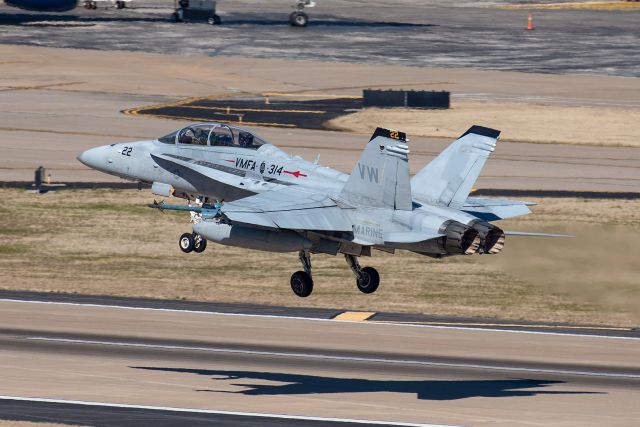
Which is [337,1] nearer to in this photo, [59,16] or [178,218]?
[59,16]

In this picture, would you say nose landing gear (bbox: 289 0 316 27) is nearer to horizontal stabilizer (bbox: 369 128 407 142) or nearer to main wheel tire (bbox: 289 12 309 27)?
main wheel tire (bbox: 289 12 309 27)

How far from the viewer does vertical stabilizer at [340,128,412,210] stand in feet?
145

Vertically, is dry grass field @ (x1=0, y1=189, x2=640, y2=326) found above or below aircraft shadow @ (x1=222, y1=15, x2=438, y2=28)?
below

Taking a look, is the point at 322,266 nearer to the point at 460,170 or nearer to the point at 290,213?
the point at 290,213

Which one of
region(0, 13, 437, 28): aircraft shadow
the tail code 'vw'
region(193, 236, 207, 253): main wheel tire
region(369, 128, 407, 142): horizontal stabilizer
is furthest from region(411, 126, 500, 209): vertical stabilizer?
region(0, 13, 437, 28): aircraft shadow

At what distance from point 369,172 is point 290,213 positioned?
313 cm

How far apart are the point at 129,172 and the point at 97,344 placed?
7066 millimetres

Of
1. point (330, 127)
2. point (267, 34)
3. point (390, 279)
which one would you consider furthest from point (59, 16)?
point (390, 279)

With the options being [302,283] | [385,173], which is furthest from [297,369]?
[385,173]

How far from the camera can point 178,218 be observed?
75.4 meters

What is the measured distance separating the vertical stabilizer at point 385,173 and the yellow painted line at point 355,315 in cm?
1197

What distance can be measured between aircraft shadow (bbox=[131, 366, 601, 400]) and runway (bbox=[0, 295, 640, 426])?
0.07 m

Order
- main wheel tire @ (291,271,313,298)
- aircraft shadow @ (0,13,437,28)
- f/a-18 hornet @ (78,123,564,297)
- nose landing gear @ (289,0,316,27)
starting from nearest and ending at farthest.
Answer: f/a-18 hornet @ (78,123,564,297)
main wheel tire @ (291,271,313,298)
nose landing gear @ (289,0,316,27)
aircraft shadow @ (0,13,437,28)

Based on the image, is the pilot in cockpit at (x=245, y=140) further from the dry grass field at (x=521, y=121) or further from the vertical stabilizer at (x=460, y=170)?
the dry grass field at (x=521, y=121)
